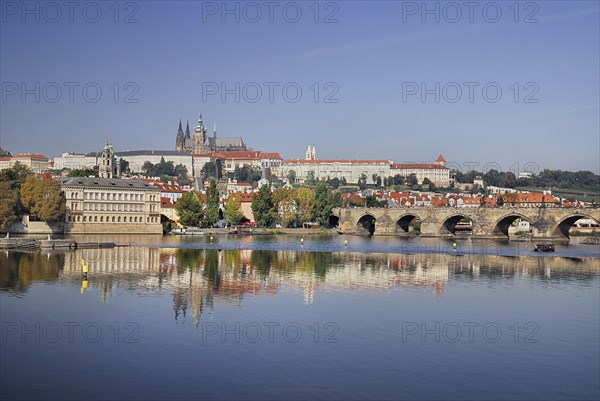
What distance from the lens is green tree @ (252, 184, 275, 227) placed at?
9869cm

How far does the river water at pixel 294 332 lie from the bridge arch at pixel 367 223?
54.3 m

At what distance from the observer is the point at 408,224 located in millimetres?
103562

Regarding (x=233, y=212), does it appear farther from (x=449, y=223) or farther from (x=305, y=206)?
(x=449, y=223)

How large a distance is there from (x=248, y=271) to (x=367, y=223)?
61146 millimetres

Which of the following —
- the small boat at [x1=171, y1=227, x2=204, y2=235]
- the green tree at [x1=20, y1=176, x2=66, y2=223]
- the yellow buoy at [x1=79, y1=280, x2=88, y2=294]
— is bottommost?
the small boat at [x1=171, y1=227, x2=204, y2=235]

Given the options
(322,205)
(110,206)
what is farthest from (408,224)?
(110,206)

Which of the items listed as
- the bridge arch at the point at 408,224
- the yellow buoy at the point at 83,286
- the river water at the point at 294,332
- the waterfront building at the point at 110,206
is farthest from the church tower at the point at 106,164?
the yellow buoy at the point at 83,286

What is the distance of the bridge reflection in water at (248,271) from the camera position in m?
36.5

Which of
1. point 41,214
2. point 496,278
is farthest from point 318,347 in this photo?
point 41,214

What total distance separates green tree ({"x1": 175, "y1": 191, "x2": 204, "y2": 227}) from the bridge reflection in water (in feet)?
95.9

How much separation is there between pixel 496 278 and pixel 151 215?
58.6 m

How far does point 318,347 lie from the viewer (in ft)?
79.9

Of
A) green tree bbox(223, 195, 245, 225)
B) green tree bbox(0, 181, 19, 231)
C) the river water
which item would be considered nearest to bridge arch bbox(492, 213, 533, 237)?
green tree bbox(223, 195, 245, 225)

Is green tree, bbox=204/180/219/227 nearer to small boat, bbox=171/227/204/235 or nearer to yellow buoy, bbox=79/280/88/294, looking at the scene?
small boat, bbox=171/227/204/235
